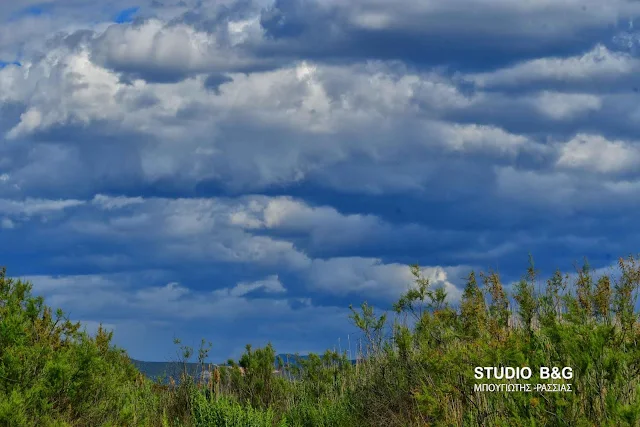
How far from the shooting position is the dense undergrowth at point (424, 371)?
29.8 ft

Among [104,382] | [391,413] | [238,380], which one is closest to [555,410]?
[391,413]

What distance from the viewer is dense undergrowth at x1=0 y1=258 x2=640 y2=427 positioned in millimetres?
9086

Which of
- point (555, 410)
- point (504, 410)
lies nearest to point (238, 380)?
point (504, 410)

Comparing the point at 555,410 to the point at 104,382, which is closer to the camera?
the point at 555,410

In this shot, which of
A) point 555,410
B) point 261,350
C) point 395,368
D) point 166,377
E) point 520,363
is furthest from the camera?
point 261,350

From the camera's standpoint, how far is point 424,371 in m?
13.2

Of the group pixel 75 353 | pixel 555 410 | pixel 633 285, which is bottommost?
pixel 555 410

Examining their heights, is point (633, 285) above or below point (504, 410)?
above

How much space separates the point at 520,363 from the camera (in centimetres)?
970

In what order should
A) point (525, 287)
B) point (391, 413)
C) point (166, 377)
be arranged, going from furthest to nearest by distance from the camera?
point (166, 377) → point (391, 413) → point (525, 287)

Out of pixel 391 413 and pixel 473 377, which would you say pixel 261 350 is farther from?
pixel 473 377

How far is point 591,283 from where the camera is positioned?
12008 mm

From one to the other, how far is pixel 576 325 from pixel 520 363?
0.81m

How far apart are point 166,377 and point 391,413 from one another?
7410mm
